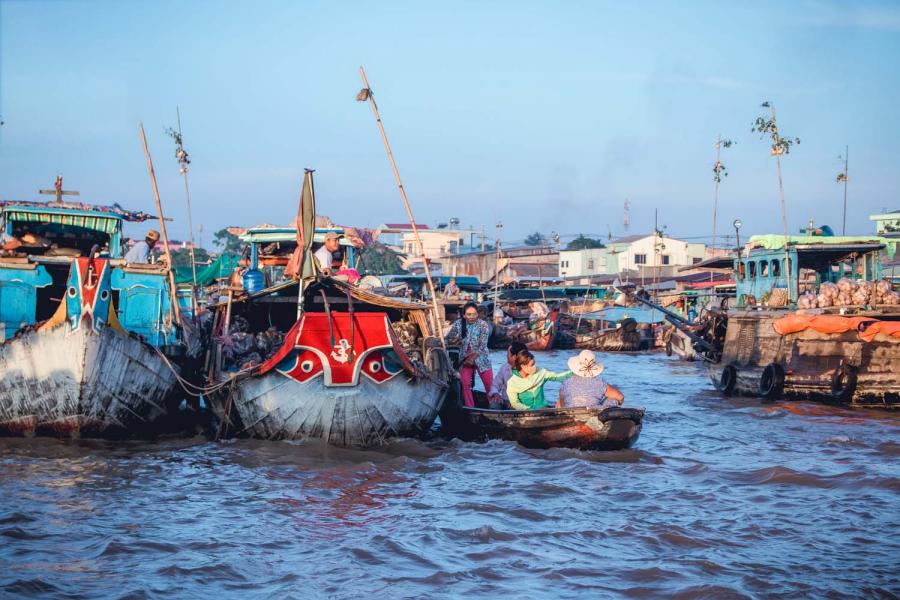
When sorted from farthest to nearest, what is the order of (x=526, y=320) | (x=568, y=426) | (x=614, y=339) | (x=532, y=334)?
(x=526, y=320), (x=532, y=334), (x=614, y=339), (x=568, y=426)

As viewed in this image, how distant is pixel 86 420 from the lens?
10.6m

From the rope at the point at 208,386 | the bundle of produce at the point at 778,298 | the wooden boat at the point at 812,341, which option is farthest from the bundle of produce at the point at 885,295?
the rope at the point at 208,386

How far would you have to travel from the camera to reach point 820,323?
555 inches

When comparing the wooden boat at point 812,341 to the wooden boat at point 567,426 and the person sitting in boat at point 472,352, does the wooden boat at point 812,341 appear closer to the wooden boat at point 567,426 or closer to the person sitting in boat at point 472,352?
the person sitting in boat at point 472,352

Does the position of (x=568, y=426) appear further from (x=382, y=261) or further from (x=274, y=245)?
(x=382, y=261)

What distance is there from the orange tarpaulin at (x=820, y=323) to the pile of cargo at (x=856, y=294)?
458mm

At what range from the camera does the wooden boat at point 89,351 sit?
10148 millimetres

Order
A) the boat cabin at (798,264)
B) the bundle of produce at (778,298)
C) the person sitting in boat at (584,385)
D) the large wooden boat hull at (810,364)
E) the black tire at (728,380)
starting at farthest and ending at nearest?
the boat cabin at (798,264), the black tire at (728,380), the bundle of produce at (778,298), the large wooden boat hull at (810,364), the person sitting in boat at (584,385)

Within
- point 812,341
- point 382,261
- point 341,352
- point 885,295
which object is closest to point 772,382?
point 812,341

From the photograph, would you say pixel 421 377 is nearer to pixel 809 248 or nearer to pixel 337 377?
pixel 337 377

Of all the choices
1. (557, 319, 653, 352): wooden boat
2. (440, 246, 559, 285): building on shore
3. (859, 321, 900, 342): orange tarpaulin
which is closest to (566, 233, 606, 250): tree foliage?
(440, 246, 559, 285): building on shore

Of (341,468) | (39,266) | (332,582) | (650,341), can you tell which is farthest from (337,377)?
(650,341)

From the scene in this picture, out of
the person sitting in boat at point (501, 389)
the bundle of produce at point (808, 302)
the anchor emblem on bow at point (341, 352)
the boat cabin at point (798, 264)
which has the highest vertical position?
the boat cabin at point (798, 264)

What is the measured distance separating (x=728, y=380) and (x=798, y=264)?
2.90 meters
